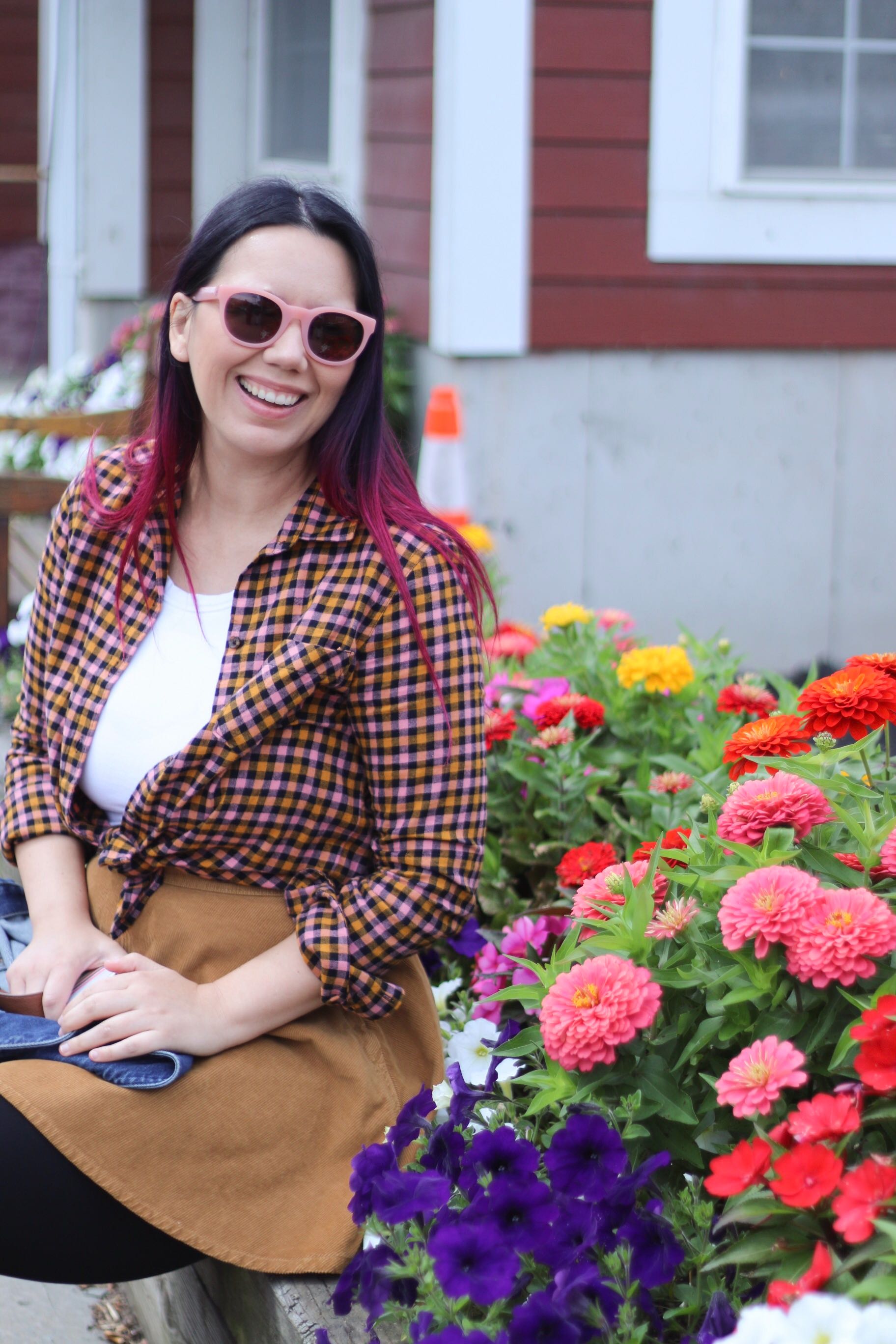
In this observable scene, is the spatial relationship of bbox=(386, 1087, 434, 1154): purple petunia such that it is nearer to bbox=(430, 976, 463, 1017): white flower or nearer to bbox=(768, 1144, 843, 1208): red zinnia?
bbox=(768, 1144, 843, 1208): red zinnia

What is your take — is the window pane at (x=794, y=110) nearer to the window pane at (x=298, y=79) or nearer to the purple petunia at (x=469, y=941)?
the window pane at (x=298, y=79)

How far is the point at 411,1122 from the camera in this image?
5.11 ft

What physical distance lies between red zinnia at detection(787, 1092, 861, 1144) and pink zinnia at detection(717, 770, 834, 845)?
0.95ft

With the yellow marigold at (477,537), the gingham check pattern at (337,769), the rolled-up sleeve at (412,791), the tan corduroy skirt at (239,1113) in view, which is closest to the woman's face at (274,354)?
the gingham check pattern at (337,769)

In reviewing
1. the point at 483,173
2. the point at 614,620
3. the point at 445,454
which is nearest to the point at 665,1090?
the point at 614,620

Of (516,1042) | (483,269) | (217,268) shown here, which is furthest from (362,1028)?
(483,269)

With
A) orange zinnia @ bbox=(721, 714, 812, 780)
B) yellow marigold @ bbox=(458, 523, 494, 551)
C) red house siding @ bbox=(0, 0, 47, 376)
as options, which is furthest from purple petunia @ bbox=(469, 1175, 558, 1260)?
red house siding @ bbox=(0, 0, 47, 376)

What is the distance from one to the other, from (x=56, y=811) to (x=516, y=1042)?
684 millimetres

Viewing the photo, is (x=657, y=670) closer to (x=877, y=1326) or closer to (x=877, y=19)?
(x=877, y=1326)

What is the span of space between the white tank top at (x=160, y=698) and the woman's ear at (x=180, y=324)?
28 centimetres

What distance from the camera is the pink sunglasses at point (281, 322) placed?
1755mm

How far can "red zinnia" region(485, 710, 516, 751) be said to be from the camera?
249cm

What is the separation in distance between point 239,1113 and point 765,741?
2.16 feet

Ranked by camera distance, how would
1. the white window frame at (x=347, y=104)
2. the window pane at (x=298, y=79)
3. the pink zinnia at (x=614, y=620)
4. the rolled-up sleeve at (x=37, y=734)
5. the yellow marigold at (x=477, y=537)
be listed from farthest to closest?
the window pane at (x=298, y=79) → the white window frame at (x=347, y=104) → the yellow marigold at (x=477, y=537) → the pink zinnia at (x=614, y=620) → the rolled-up sleeve at (x=37, y=734)
